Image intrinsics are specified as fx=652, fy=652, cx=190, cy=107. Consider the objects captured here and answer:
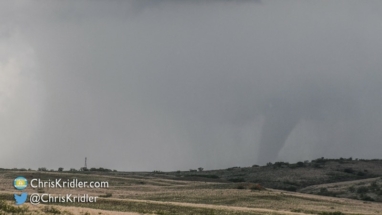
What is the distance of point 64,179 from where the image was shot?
3374 inches

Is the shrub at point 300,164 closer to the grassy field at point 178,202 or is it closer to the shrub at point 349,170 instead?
the shrub at point 349,170

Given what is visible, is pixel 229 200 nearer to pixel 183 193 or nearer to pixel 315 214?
pixel 183 193

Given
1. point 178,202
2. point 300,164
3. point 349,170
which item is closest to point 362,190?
point 178,202

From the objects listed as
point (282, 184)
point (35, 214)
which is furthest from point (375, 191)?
point (35, 214)

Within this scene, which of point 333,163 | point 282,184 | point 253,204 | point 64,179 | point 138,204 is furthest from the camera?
point 333,163

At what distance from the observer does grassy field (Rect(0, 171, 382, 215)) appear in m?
44.3

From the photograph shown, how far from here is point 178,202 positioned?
60.8 meters

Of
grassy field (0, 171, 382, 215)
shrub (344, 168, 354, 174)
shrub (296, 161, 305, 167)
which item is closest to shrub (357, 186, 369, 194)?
grassy field (0, 171, 382, 215)

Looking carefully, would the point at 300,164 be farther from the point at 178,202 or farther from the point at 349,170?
the point at 178,202

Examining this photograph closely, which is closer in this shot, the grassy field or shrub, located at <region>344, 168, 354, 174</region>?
the grassy field

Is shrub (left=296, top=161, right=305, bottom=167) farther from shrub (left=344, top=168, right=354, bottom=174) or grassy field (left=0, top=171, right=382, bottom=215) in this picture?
grassy field (left=0, top=171, right=382, bottom=215)

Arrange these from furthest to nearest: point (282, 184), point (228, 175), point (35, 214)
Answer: point (228, 175) < point (282, 184) < point (35, 214)

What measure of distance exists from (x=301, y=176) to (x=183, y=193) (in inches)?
2347

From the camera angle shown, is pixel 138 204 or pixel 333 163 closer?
pixel 138 204
